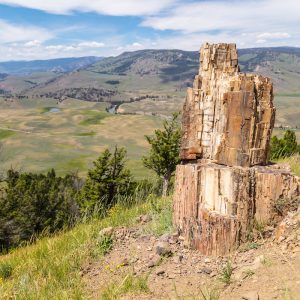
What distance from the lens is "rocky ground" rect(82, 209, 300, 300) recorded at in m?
6.11

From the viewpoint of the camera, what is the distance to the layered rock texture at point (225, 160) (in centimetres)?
855

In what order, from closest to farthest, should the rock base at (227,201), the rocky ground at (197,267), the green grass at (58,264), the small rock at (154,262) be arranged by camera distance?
the rocky ground at (197,267) < the green grass at (58,264) < the small rock at (154,262) < the rock base at (227,201)

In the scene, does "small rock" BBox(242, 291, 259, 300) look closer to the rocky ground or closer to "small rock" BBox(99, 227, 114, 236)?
the rocky ground

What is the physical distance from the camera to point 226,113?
30.2 ft

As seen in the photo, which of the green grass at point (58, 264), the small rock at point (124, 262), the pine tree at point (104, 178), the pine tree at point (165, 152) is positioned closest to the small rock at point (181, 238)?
the small rock at point (124, 262)

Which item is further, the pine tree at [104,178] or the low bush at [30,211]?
the pine tree at [104,178]

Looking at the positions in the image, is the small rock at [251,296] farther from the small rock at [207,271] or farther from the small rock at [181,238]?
the small rock at [181,238]

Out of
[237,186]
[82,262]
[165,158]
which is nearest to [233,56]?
[237,186]

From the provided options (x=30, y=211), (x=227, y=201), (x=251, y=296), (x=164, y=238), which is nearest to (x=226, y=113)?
(x=227, y=201)

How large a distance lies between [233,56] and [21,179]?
200 ft

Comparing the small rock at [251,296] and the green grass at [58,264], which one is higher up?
the small rock at [251,296]

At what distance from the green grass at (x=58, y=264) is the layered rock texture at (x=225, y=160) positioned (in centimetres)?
201

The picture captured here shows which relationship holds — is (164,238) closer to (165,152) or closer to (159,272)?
(159,272)

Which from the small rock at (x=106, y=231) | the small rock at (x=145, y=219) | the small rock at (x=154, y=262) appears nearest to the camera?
the small rock at (x=154, y=262)
